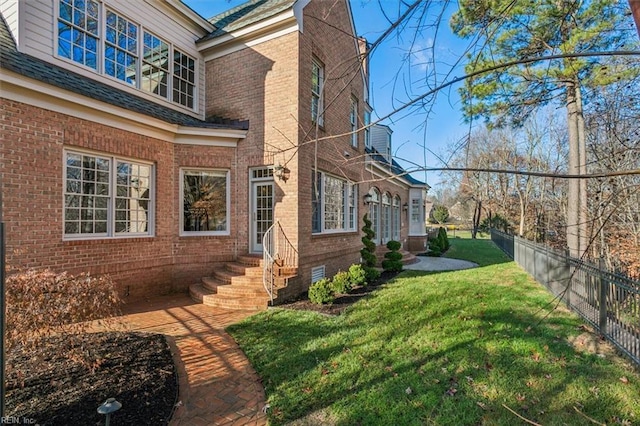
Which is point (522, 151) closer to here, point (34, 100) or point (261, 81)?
point (261, 81)

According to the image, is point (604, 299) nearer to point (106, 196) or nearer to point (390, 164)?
point (390, 164)

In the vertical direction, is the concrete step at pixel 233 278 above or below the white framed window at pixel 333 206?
below

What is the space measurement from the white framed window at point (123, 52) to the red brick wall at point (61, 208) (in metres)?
2.08

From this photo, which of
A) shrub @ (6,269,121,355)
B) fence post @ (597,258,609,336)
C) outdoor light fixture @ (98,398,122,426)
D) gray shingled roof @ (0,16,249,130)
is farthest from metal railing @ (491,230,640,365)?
gray shingled roof @ (0,16,249,130)

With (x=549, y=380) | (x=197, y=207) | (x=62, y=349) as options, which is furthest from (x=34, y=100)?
(x=549, y=380)

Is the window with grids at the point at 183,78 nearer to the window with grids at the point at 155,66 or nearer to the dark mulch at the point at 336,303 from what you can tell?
the window with grids at the point at 155,66

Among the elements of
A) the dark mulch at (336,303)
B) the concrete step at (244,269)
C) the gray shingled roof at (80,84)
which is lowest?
the dark mulch at (336,303)

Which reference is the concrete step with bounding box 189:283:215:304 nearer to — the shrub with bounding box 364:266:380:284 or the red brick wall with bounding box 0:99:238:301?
the red brick wall with bounding box 0:99:238:301

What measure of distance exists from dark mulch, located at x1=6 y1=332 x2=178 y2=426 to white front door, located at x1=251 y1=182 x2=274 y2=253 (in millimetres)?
4790

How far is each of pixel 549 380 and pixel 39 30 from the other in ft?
36.7

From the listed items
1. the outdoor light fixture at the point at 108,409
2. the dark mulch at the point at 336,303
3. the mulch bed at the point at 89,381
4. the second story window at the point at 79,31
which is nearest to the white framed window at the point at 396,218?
the dark mulch at the point at 336,303

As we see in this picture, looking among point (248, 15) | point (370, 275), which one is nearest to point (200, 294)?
point (370, 275)

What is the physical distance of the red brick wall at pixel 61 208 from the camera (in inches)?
239

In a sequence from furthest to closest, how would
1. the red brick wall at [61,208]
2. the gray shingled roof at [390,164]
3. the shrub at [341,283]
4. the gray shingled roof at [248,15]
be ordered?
the gray shingled roof at [248,15], the shrub at [341,283], the red brick wall at [61,208], the gray shingled roof at [390,164]
